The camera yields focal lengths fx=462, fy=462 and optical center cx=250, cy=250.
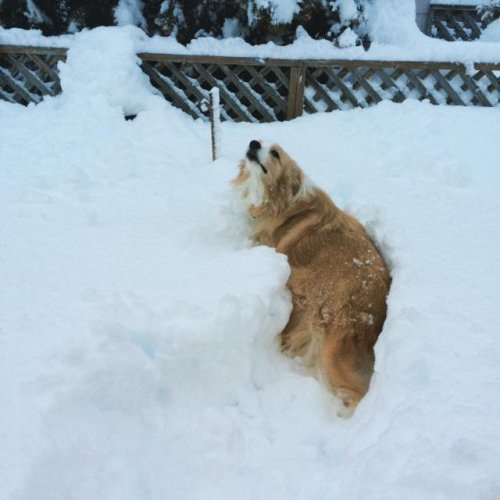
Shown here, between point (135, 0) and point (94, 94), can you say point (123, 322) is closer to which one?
point (94, 94)

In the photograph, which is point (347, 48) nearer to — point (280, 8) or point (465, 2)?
point (280, 8)

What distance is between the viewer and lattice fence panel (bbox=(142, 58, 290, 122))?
529 centimetres

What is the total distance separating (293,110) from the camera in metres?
5.41

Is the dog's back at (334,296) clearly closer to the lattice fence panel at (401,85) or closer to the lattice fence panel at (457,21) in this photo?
the lattice fence panel at (401,85)

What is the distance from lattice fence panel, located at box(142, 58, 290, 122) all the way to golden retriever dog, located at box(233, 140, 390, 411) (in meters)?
2.24

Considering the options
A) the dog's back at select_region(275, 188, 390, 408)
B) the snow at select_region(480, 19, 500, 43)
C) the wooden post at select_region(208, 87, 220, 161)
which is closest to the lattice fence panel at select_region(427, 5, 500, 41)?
the snow at select_region(480, 19, 500, 43)

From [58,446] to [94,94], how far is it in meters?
4.33

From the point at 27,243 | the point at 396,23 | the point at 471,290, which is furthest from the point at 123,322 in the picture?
the point at 396,23

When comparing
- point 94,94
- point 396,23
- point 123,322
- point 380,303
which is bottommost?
point 380,303

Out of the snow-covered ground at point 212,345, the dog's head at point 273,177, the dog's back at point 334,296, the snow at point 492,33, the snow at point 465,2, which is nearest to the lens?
the snow-covered ground at point 212,345

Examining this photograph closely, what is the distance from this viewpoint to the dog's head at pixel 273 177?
3.10m

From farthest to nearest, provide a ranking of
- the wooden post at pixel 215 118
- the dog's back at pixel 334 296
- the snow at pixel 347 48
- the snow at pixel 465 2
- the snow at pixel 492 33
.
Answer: the snow at pixel 465 2 < the snow at pixel 492 33 < the snow at pixel 347 48 < the wooden post at pixel 215 118 < the dog's back at pixel 334 296

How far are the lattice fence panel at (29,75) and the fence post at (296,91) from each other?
104 inches

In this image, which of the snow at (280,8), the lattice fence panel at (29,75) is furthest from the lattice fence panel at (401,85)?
the lattice fence panel at (29,75)
